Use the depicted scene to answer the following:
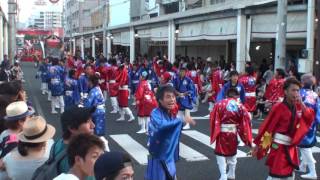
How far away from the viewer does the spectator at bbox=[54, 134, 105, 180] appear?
3377 mm

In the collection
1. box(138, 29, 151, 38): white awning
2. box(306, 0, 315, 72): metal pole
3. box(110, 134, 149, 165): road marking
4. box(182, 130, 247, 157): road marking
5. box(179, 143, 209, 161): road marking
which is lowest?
box(110, 134, 149, 165): road marking

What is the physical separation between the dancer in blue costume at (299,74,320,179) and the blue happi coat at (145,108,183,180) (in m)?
3.39

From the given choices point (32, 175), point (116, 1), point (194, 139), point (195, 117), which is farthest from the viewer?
point (116, 1)

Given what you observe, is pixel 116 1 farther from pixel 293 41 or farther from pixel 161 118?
pixel 161 118

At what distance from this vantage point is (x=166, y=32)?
27812 mm

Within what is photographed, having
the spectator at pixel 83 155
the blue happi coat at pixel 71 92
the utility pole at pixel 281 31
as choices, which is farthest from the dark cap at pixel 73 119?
the utility pole at pixel 281 31

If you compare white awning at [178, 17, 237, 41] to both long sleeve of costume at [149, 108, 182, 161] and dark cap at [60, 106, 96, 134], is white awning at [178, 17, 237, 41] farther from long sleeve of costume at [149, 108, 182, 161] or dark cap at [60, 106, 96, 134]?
dark cap at [60, 106, 96, 134]

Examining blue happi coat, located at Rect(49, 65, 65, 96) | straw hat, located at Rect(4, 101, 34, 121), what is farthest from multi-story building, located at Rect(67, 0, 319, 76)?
straw hat, located at Rect(4, 101, 34, 121)

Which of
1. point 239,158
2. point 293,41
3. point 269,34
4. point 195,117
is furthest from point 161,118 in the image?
point 293,41

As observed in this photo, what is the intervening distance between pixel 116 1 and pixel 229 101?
5409cm

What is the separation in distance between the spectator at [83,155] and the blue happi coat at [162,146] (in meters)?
2.52

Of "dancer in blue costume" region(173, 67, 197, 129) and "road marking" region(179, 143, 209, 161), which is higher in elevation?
"dancer in blue costume" region(173, 67, 197, 129)

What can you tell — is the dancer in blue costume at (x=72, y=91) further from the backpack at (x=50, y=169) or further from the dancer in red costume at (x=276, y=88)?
the backpack at (x=50, y=169)

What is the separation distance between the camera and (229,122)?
7949 millimetres
